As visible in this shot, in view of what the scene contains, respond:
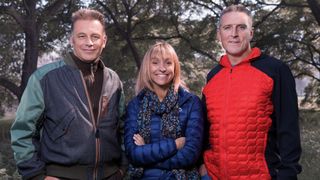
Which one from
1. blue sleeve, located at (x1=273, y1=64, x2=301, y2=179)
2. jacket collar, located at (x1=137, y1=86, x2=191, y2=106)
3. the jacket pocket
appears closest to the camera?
blue sleeve, located at (x1=273, y1=64, x2=301, y2=179)

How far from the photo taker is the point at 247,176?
2904mm

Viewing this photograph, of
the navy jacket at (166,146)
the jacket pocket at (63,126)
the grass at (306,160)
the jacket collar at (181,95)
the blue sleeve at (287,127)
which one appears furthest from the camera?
the grass at (306,160)

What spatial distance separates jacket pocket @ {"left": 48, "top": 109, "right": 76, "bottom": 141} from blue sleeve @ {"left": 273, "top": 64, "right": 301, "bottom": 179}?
1.37 metres

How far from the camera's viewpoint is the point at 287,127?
111 inches

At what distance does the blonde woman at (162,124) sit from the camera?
3109mm

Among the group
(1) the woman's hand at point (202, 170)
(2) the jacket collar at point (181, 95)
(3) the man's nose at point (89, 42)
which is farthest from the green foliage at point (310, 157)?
(3) the man's nose at point (89, 42)

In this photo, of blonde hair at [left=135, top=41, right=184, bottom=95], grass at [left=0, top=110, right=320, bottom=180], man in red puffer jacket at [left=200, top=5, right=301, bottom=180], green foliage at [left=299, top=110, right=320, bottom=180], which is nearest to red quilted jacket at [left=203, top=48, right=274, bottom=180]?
man in red puffer jacket at [left=200, top=5, right=301, bottom=180]

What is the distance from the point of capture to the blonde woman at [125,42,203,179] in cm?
311

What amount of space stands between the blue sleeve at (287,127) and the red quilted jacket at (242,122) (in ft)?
0.23

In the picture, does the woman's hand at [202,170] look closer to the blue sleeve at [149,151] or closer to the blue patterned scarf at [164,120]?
the blue patterned scarf at [164,120]

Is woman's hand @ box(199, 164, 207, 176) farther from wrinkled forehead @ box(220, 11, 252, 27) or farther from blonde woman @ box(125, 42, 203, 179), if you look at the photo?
wrinkled forehead @ box(220, 11, 252, 27)

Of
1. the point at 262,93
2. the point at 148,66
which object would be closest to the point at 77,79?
the point at 148,66

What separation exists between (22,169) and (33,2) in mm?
9147

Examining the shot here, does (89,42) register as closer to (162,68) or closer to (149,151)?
(162,68)
